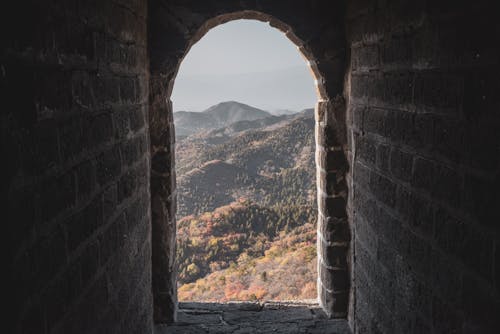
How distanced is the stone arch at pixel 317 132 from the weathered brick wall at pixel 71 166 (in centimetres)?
57

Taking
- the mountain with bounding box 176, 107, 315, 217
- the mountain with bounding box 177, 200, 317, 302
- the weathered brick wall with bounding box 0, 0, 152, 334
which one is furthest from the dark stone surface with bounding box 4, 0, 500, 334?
the mountain with bounding box 176, 107, 315, 217

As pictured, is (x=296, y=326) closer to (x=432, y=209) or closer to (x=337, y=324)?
(x=337, y=324)

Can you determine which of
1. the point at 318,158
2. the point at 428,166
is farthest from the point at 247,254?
the point at 428,166

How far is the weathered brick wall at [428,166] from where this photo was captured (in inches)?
59.5

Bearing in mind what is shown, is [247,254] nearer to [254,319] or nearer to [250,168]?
[254,319]

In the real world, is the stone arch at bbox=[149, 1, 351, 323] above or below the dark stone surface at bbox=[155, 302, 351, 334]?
above

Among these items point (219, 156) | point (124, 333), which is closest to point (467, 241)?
point (124, 333)

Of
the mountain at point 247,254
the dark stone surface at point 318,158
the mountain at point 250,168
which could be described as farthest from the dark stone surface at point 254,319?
the mountain at point 250,168

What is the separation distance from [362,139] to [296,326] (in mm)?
1609

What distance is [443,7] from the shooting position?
1.80 metres

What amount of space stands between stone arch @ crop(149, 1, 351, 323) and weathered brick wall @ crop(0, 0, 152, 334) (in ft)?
1.86

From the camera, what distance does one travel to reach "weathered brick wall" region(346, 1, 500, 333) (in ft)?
4.96

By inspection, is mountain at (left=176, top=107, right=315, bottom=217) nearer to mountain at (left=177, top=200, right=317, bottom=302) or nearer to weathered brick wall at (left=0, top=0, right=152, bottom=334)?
mountain at (left=177, top=200, right=317, bottom=302)

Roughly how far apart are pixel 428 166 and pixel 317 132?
1.92 meters
